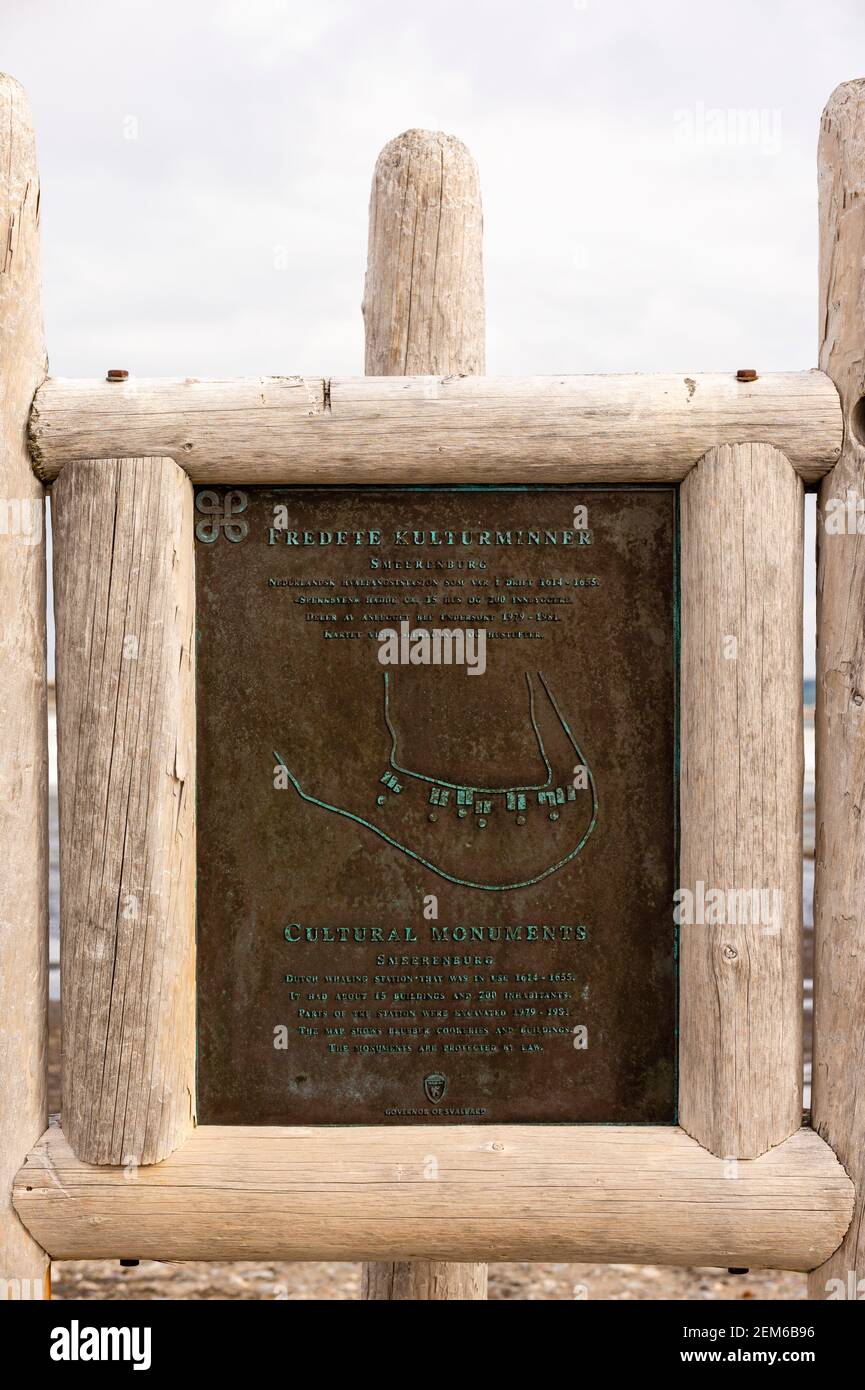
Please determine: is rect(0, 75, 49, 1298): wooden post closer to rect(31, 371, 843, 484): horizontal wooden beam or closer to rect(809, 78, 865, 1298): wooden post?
rect(31, 371, 843, 484): horizontal wooden beam

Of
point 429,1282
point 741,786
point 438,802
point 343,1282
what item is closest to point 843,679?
point 741,786

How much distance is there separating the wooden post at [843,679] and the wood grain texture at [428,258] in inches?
41.4

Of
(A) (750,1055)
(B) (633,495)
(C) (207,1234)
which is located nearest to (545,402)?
(B) (633,495)

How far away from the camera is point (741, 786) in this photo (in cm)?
306

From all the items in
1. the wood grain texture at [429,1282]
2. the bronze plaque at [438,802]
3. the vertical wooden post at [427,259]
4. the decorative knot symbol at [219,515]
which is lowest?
the wood grain texture at [429,1282]

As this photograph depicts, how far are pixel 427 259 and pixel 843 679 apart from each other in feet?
5.82

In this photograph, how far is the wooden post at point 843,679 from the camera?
3.10m

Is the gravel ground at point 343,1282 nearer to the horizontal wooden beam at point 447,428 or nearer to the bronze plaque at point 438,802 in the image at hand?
the bronze plaque at point 438,802

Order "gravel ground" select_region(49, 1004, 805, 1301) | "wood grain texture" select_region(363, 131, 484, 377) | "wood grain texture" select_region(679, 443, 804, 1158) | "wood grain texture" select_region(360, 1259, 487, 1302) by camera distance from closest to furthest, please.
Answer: "wood grain texture" select_region(679, 443, 804, 1158) < "wood grain texture" select_region(363, 131, 484, 377) < "wood grain texture" select_region(360, 1259, 487, 1302) < "gravel ground" select_region(49, 1004, 805, 1301)

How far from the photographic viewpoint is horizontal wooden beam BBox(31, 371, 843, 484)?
3078mm

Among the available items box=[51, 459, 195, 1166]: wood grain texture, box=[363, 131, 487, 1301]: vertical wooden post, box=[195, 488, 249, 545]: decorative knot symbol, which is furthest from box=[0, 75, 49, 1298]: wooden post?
box=[363, 131, 487, 1301]: vertical wooden post

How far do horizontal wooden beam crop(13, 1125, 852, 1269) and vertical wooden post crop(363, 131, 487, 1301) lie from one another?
2.34m

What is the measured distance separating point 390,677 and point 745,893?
1174mm

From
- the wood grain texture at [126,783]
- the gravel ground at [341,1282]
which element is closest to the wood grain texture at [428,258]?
the wood grain texture at [126,783]
